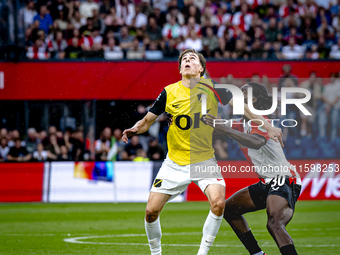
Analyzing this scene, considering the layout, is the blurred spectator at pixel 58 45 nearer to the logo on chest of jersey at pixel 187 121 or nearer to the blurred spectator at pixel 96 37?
the blurred spectator at pixel 96 37

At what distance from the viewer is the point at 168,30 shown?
655 inches

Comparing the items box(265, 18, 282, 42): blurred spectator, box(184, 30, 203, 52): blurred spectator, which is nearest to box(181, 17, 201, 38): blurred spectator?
box(184, 30, 203, 52): blurred spectator

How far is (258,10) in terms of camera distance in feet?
57.5

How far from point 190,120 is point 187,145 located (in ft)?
0.88

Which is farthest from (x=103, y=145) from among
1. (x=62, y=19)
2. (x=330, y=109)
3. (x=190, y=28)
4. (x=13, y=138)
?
(x=330, y=109)

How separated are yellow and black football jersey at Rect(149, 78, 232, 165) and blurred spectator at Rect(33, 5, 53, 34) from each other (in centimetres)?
1195

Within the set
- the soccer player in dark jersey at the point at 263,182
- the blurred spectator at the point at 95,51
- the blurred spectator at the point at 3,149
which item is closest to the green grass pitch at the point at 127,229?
the soccer player in dark jersey at the point at 263,182

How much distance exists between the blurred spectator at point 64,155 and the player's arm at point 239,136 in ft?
32.0

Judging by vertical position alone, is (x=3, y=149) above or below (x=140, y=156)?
above

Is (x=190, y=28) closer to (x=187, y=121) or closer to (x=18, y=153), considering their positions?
(x=18, y=153)

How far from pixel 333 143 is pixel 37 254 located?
980 cm

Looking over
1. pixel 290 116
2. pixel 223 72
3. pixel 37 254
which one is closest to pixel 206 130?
pixel 37 254

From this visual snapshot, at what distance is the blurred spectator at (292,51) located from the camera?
1627 cm

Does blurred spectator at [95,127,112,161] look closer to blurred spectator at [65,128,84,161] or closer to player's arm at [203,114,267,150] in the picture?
blurred spectator at [65,128,84,161]
